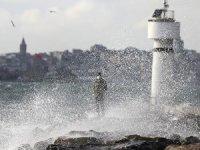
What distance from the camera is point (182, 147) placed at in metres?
12.8

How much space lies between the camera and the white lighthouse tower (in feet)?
88.2

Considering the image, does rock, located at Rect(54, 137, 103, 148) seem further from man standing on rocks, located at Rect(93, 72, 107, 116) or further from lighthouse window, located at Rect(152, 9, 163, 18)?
lighthouse window, located at Rect(152, 9, 163, 18)

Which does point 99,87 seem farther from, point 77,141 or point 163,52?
point 77,141

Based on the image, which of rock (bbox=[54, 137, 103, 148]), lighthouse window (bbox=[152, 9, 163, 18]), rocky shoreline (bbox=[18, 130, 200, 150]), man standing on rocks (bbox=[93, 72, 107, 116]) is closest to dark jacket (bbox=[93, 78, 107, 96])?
man standing on rocks (bbox=[93, 72, 107, 116])

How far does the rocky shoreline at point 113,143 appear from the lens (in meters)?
13.6

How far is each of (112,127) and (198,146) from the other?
7.38 metres

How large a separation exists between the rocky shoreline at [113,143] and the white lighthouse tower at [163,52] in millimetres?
10729

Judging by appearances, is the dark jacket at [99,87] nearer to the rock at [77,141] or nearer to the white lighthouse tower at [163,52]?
the white lighthouse tower at [163,52]

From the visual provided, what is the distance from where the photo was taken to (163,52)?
1061 inches

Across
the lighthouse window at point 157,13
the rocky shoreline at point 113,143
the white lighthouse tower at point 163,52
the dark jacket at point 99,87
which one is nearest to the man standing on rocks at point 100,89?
the dark jacket at point 99,87

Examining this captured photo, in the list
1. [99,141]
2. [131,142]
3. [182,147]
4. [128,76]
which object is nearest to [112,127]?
[99,141]

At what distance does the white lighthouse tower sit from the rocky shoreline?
1073cm

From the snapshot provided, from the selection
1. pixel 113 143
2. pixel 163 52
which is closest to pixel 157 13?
pixel 163 52

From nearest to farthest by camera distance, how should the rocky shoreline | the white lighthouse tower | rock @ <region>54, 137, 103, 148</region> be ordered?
the rocky shoreline
rock @ <region>54, 137, 103, 148</region>
the white lighthouse tower
